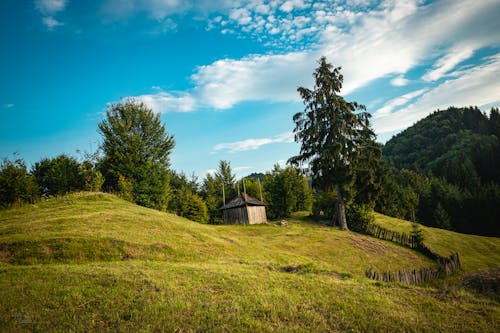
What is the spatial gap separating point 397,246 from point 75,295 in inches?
1293

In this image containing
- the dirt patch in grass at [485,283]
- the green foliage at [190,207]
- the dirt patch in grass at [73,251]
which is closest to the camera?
the dirt patch in grass at [485,283]

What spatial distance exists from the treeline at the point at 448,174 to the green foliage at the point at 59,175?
42358 millimetres

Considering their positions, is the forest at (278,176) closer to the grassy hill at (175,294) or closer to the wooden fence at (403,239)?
the wooden fence at (403,239)

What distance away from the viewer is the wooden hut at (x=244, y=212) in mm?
36906

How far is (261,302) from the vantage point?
7246 mm

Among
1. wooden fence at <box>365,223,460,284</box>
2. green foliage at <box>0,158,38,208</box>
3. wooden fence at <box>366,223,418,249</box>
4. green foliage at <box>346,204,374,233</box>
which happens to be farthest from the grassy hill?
green foliage at <box>346,204,374,233</box>

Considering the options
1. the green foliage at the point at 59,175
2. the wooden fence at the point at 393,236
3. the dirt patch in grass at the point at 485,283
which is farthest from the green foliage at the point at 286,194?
the dirt patch in grass at the point at 485,283

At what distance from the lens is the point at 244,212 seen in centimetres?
3709

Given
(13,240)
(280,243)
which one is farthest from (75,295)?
Result: (280,243)

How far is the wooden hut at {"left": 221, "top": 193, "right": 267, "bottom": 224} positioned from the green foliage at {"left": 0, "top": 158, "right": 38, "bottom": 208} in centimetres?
2425

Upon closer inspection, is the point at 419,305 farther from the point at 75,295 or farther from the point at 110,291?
the point at 75,295

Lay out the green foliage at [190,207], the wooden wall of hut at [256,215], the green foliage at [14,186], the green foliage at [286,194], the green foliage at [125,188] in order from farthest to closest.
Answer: the green foliage at [286,194] < the green foliage at [190,207] < the wooden wall of hut at [256,215] < the green foliage at [125,188] < the green foliage at [14,186]

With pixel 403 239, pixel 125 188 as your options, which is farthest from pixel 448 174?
pixel 125 188

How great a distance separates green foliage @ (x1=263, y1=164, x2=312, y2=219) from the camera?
53625 mm
